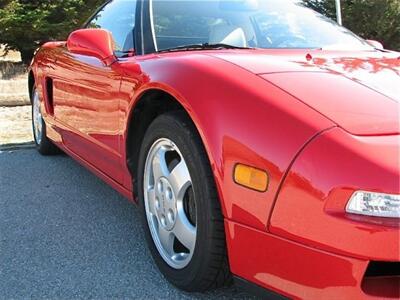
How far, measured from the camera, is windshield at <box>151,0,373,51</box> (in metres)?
2.91

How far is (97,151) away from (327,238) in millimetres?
1928

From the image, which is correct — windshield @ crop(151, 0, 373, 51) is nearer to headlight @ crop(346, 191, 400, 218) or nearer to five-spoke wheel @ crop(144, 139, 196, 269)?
five-spoke wheel @ crop(144, 139, 196, 269)

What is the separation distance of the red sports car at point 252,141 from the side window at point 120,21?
21mm

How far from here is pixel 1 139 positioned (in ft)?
19.5

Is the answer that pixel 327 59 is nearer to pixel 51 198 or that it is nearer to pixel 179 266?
pixel 179 266

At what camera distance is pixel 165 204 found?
8.03 ft

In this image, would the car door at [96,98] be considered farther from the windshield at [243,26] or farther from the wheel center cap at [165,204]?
the wheel center cap at [165,204]

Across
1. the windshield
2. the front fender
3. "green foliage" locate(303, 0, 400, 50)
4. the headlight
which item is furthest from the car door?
"green foliage" locate(303, 0, 400, 50)

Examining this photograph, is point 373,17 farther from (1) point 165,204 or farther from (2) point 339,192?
(2) point 339,192

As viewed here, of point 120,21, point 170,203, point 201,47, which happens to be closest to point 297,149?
point 170,203

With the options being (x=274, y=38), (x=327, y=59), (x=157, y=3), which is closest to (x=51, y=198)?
(x=157, y=3)

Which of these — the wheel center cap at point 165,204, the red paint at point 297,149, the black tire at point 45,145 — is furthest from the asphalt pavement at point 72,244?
the red paint at point 297,149

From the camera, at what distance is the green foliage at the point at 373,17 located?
1098 cm

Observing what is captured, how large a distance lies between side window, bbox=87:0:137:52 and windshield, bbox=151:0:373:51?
199 millimetres
